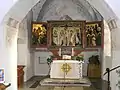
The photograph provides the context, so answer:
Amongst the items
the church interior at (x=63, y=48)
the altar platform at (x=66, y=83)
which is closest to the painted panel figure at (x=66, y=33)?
the church interior at (x=63, y=48)

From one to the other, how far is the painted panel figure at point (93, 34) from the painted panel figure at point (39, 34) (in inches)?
98.6

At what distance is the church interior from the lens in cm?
1428

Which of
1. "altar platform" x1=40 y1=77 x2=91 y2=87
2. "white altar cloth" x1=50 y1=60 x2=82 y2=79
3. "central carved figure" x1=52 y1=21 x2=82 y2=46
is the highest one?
"central carved figure" x1=52 y1=21 x2=82 y2=46

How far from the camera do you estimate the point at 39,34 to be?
17.0 m

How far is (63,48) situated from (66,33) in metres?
0.92

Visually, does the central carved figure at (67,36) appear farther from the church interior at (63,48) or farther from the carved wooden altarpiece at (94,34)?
the carved wooden altarpiece at (94,34)

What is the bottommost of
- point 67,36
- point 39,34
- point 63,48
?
point 63,48

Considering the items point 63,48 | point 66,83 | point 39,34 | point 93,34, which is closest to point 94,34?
point 93,34

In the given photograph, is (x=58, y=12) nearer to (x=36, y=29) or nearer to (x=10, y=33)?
(x=36, y=29)

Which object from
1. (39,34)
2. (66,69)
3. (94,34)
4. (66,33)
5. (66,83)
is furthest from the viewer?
(66,33)

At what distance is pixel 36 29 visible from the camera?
55.9 ft

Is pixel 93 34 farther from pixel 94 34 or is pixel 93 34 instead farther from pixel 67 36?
pixel 67 36

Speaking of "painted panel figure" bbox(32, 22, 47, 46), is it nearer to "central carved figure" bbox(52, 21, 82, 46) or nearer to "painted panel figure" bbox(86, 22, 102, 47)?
"central carved figure" bbox(52, 21, 82, 46)

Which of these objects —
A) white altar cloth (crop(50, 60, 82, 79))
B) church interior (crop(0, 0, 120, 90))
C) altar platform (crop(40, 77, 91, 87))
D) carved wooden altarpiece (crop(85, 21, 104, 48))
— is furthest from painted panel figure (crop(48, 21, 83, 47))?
altar platform (crop(40, 77, 91, 87))
